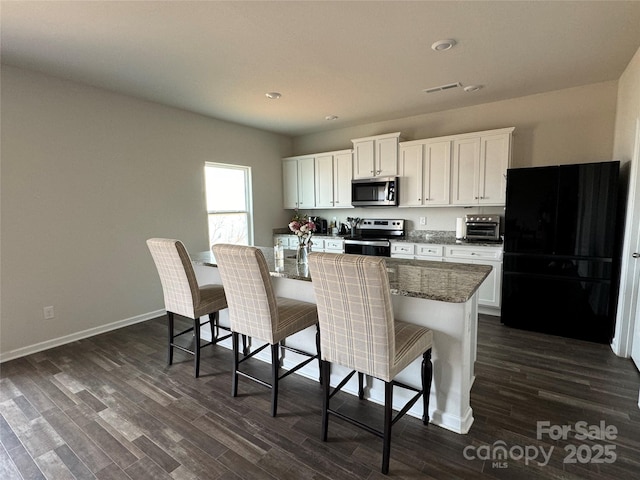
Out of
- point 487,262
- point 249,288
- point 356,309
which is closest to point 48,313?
point 249,288

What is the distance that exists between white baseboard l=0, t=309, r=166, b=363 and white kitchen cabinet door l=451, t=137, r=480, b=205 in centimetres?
420

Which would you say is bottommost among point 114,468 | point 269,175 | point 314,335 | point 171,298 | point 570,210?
point 114,468

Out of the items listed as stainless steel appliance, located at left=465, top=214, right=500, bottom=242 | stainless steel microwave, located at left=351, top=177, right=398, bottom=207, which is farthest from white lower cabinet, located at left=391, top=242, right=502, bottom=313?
stainless steel microwave, located at left=351, top=177, right=398, bottom=207

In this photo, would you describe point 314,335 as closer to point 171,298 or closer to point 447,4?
point 171,298

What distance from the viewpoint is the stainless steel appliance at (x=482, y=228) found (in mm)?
4023

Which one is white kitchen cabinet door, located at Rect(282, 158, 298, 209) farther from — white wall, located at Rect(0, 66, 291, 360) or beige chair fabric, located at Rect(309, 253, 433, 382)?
beige chair fabric, located at Rect(309, 253, 433, 382)

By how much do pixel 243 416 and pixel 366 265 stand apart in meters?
1.43

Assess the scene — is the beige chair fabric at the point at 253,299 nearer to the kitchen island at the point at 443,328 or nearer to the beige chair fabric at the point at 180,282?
the kitchen island at the point at 443,328

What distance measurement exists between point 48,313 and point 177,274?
1.79m

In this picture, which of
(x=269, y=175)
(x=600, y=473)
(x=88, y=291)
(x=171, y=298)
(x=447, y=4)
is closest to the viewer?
(x=600, y=473)

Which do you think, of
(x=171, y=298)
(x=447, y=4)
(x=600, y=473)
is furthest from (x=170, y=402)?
(x=447, y=4)

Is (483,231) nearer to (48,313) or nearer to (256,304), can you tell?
(256,304)

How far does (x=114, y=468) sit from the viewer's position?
1714 mm

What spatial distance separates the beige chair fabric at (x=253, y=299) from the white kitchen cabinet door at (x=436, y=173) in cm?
285
